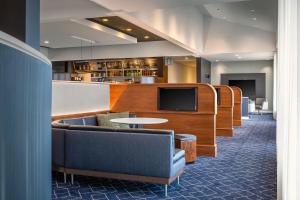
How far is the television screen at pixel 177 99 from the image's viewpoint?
6.25m

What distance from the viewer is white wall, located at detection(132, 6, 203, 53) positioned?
860 centimetres

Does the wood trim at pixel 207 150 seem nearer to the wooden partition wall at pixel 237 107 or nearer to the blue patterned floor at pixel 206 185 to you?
the blue patterned floor at pixel 206 185

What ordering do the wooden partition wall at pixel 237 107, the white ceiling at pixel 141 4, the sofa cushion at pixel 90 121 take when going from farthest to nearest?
1. the wooden partition wall at pixel 237 107
2. the white ceiling at pixel 141 4
3. the sofa cushion at pixel 90 121

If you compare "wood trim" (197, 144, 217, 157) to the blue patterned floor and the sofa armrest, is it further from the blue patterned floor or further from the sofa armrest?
the sofa armrest

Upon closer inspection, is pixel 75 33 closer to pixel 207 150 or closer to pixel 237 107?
pixel 237 107

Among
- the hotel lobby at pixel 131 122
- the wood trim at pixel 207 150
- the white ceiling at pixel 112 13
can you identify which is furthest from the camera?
the white ceiling at pixel 112 13

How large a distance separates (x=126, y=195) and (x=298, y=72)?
273cm

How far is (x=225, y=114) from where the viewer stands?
891cm

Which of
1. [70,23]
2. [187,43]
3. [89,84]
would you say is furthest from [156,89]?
[187,43]

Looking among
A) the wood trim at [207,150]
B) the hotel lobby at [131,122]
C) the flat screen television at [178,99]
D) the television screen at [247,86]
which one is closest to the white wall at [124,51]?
the hotel lobby at [131,122]

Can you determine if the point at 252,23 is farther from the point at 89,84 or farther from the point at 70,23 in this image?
the point at 89,84

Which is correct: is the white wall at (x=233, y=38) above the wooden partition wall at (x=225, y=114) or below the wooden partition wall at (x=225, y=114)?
above

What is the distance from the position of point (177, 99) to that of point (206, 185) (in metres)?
2.50

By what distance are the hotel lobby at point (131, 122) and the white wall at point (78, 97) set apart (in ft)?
0.07
